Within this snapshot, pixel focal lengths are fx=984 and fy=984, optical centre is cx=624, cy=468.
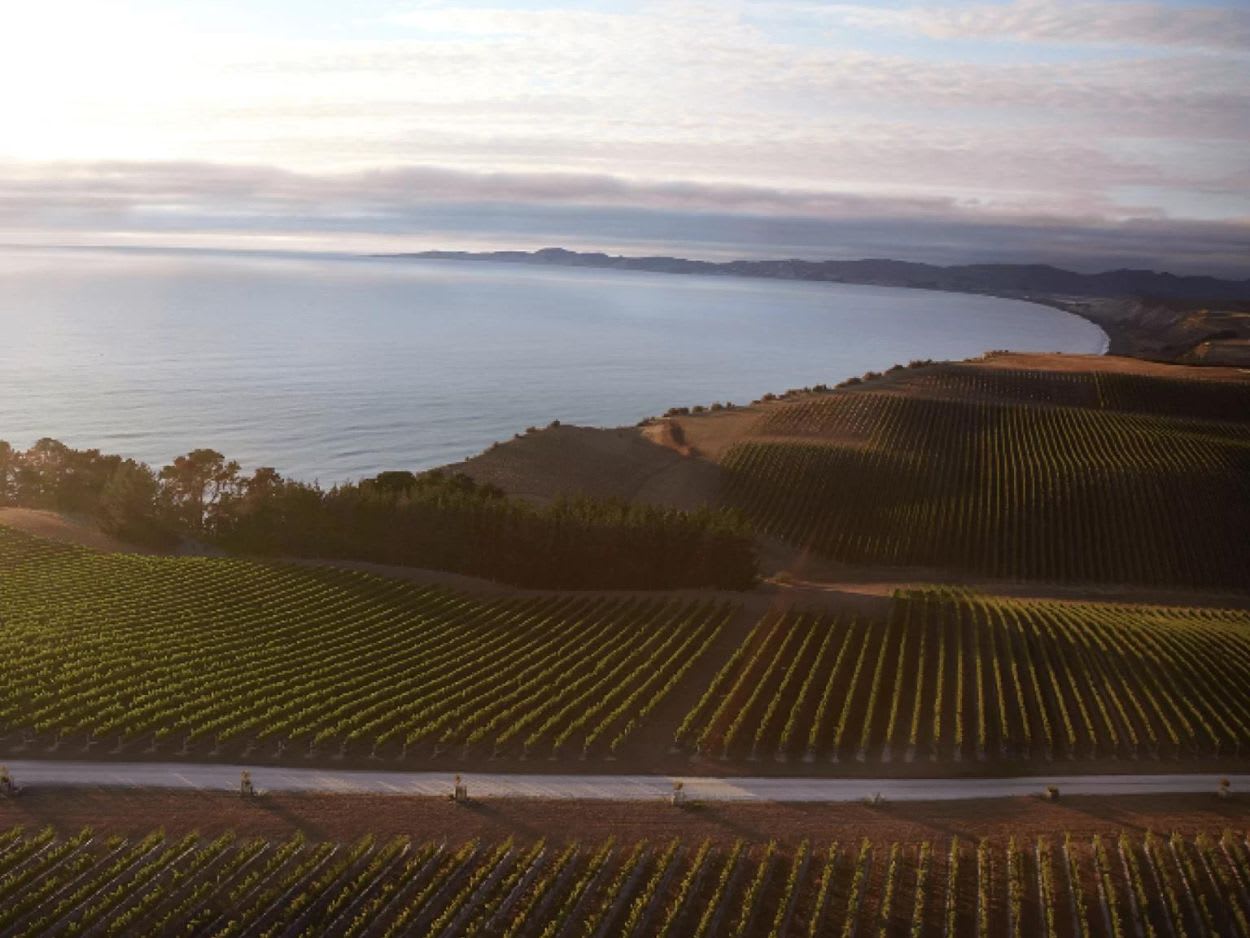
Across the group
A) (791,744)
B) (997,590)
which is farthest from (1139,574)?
(791,744)

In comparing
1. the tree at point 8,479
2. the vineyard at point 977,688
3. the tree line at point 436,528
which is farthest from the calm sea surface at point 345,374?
the vineyard at point 977,688

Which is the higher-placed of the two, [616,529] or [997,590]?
[616,529]

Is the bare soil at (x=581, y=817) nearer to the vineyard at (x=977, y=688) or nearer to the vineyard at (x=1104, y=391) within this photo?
the vineyard at (x=977, y=688)

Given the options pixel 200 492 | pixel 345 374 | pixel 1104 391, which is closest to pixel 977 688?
pixel 200 492

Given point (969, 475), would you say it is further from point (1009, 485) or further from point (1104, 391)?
point (1104, 391)

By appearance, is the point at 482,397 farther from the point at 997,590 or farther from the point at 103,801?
the point at 103,801

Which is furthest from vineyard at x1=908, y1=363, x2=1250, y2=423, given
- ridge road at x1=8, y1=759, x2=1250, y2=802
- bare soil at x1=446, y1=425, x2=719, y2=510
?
ridge road at x1=8, y1=759, x2=1250, y2=802
